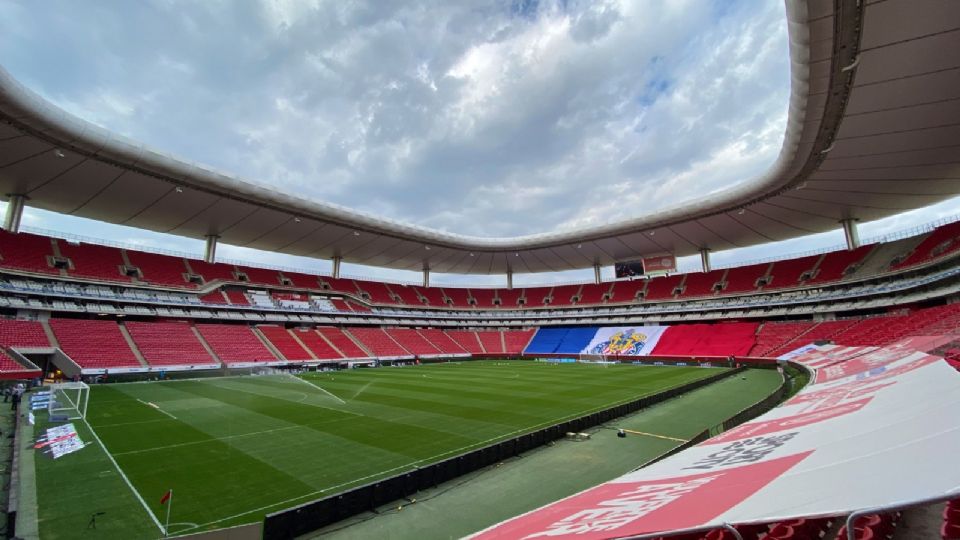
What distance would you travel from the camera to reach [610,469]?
10.8 m

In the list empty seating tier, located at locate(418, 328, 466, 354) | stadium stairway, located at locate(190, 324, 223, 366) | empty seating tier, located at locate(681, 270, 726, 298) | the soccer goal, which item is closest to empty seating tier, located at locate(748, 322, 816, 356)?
empty seating tier, located at locate(681, 270, 726, 298)

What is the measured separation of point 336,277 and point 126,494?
45275mm

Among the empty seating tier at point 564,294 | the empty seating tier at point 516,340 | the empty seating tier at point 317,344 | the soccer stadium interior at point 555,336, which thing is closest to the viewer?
the soccer stadium interior at point 555,336

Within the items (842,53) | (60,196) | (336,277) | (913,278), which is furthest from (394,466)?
(336,277)

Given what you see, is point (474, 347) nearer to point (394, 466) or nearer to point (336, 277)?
point (336, 277)

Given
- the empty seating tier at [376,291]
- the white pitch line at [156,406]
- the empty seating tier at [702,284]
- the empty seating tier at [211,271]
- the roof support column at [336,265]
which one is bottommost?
the white pitch line at [156,406]

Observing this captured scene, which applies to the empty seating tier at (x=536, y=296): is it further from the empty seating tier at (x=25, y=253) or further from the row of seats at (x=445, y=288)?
the empty seating tier at (x=25, y=253)

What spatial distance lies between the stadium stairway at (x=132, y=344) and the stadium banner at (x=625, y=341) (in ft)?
136

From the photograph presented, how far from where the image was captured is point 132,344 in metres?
30.6

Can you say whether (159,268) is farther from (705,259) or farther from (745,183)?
(705,259)

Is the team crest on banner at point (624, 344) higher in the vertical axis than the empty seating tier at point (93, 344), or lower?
lower

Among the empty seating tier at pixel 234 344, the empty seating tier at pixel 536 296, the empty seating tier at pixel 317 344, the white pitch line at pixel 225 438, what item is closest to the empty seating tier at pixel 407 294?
the empty seating tier at pixel 317 344

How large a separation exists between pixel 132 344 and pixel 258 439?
25.0 meters

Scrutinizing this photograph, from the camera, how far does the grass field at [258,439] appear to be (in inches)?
346
